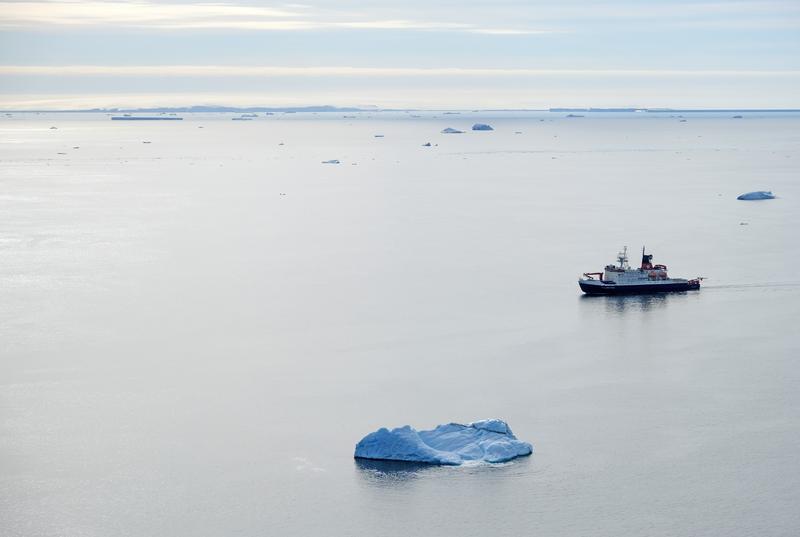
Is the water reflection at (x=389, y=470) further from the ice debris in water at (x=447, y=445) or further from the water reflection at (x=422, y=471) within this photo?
the ice debris in water at (x=447, y=445)

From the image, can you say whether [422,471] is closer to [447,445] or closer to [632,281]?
[447,445]

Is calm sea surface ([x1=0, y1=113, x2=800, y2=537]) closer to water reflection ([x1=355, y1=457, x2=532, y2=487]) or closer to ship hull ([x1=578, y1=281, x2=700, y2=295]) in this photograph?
water reflection ([x1=355, y1=457, x2=532, y2=487])

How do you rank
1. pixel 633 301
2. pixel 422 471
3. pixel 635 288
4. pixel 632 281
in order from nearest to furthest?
pixel 422 471 → pixel 633 301 → pixel 635 288 → pixel 632 281

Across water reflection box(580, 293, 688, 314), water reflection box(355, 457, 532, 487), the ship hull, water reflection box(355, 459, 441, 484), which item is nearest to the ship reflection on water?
water reflection box(580, 293, 688, 314)

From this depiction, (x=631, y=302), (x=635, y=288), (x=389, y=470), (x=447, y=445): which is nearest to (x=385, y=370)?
(x=447, y=445)

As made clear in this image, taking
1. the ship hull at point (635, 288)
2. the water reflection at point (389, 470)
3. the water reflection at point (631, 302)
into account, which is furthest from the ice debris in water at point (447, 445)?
the ship hull at point (635, 288)
